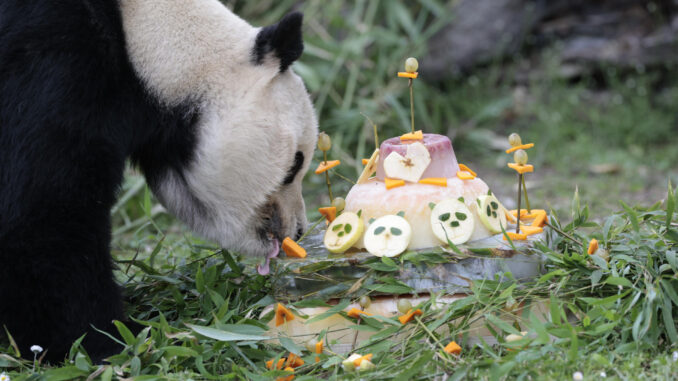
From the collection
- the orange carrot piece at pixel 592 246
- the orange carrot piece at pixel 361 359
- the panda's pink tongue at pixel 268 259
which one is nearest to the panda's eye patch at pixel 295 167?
the panda's pink tongue at pixel 268 259

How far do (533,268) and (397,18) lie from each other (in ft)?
14.5

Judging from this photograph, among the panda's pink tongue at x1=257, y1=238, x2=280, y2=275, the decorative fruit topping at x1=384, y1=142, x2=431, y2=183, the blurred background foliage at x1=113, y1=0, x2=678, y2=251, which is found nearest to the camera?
the decorative fruit topping at x1=384, y1=142, x2=431, y2=183

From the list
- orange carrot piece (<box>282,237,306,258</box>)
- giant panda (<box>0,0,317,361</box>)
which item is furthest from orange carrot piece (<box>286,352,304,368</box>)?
giant panda (<box>0,0,317,361</box>)

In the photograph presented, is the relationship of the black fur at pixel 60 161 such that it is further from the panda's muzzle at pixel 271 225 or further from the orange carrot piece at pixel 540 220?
the orange carrot piece at pixel 540 220

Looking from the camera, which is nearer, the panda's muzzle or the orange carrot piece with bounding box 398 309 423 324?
the orange carrot piece with bounding box 398 309 423 324

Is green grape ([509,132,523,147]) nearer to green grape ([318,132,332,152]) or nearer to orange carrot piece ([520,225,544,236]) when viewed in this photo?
orange carrot piece ([520,225,544,236])

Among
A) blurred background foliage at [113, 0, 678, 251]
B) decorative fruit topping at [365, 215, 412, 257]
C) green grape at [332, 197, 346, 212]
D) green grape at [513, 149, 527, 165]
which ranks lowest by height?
blurred background foliage at [113, 0, 678, 251]

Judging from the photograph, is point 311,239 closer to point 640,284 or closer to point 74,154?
point 74,154

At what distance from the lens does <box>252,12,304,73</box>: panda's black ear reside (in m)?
2.62

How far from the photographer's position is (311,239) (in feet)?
9.59

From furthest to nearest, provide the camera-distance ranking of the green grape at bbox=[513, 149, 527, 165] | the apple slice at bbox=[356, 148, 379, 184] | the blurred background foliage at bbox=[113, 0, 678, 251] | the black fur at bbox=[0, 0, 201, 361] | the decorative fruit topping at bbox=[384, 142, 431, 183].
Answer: the blurred background foliage at bbox=[113, 0, 678, 251] → the apple slice at bbox=[356, 148, 379, 184] → the decorative fruit topping at bbox=[384, 142, 431, 183] → the green grape at bbox=[513, 149, 527, 165] → the black fur at bbox=[0, 0, 201, 361]

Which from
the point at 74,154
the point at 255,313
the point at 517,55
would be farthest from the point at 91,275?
the point at 517,55

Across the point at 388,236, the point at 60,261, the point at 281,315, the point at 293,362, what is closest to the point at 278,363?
the point at 293,362

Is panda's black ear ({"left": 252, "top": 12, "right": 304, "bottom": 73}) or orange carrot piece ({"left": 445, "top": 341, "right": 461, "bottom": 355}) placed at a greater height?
panda's black ear ({"left": 252, "top": 12, "right": 304, "bottom": 73})
